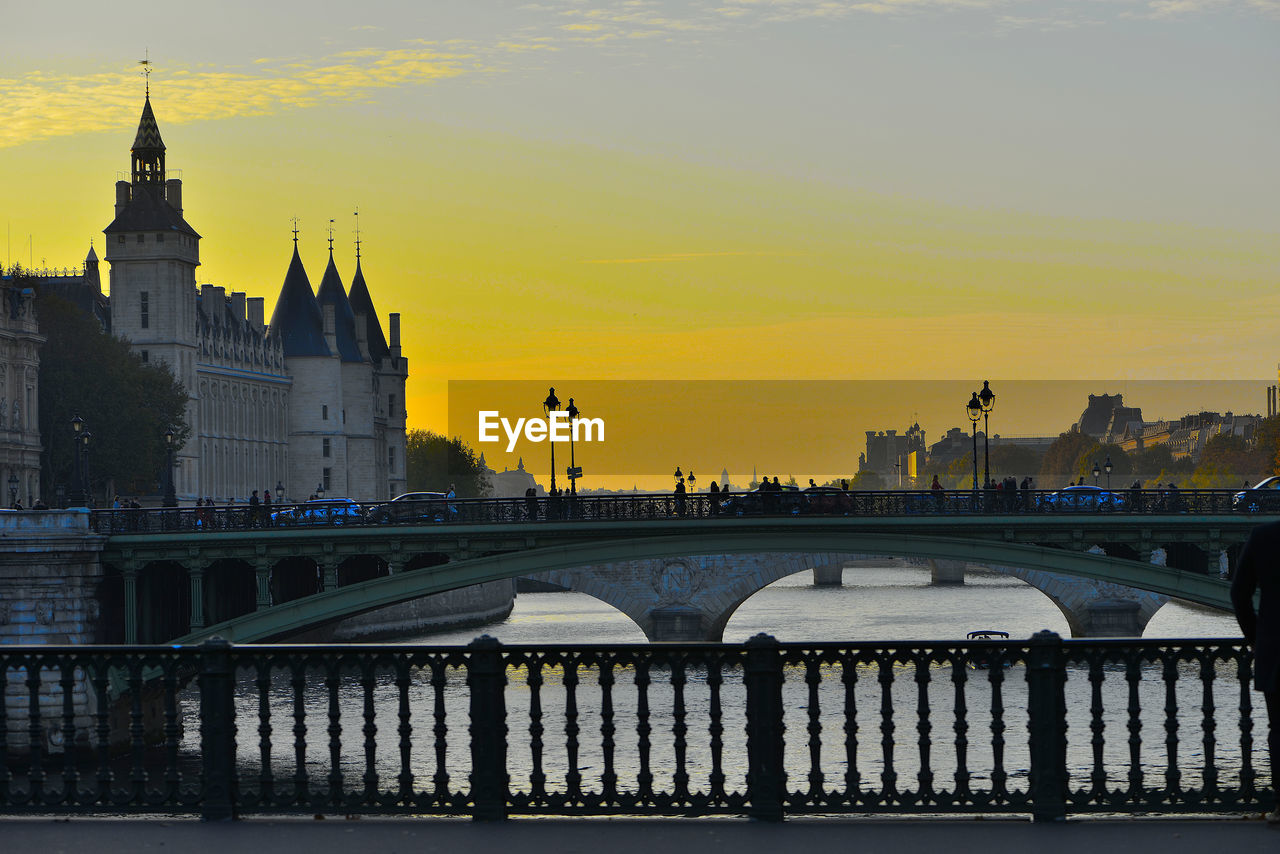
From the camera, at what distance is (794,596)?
326 ft

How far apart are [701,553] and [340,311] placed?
3546 inches

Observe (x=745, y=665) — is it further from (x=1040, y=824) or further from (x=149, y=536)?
(x=149, y=536)

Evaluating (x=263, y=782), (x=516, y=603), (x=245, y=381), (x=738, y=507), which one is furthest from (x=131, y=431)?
(x=263, y=782)

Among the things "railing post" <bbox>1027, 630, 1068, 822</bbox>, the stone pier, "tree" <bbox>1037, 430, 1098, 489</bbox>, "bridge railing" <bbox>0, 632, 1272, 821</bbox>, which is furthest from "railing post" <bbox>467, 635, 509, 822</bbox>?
"tree" <bbox>1037, 430, 1098, 489</bbox>

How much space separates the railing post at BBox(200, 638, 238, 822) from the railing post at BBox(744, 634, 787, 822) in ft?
10.0

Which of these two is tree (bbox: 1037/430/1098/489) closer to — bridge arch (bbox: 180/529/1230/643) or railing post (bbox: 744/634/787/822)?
bridge arch (bbox: 180/529/1230/643)

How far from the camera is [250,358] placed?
373 feet

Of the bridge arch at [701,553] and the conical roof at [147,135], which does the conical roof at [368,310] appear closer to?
the conical roof at [147,135]

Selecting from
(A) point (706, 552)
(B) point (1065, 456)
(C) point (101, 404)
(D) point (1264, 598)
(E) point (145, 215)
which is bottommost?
(A) point (706, 552)

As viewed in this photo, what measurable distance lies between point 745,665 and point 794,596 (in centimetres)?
9017

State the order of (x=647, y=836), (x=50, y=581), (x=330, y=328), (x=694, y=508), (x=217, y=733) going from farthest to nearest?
(x=330, y=328)
(x=694, y=508)
(x=50, y=581)
(x=217, y=733)
(x=647, y=836)

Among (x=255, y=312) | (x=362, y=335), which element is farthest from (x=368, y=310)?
(x=255, y=312)

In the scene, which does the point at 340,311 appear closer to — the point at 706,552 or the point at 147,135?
the point at 147,135

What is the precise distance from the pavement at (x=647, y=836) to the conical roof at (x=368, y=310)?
Result: 12022 cm
